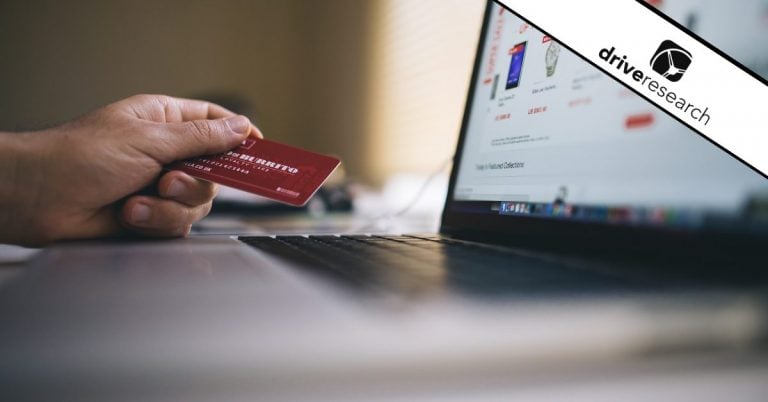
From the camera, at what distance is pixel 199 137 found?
0.69 metres

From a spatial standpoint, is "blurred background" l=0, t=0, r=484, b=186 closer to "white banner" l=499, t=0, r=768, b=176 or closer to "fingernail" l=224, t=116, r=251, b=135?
"fingernail" l=224, t=116, r=251, b=135

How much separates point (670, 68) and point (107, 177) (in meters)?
0.59

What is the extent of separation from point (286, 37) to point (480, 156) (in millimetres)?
3367

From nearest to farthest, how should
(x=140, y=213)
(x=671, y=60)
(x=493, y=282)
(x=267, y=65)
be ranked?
(x=493, y=282) < (x=671, y=60) < (x=140, y=213) < (x=267, y=65)

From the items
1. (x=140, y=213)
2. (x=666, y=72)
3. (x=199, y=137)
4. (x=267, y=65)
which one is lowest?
(x=140, y=213)

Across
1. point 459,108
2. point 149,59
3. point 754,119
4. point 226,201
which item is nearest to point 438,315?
point 754,119

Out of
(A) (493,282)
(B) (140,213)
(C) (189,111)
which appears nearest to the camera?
(A) (493,282)

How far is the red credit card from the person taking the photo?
65 centimetres

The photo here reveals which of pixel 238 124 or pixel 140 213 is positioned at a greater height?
pixel 238 124

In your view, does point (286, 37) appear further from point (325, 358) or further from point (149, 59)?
point (325, 358)

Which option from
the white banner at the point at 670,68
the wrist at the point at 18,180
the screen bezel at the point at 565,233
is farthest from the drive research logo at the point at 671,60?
the wrist at the point at 18,180

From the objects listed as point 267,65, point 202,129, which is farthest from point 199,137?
point 267,65

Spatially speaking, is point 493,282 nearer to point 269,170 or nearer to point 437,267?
point 437,267

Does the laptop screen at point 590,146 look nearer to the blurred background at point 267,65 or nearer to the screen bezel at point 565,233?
the screen bezel at point 565,233
